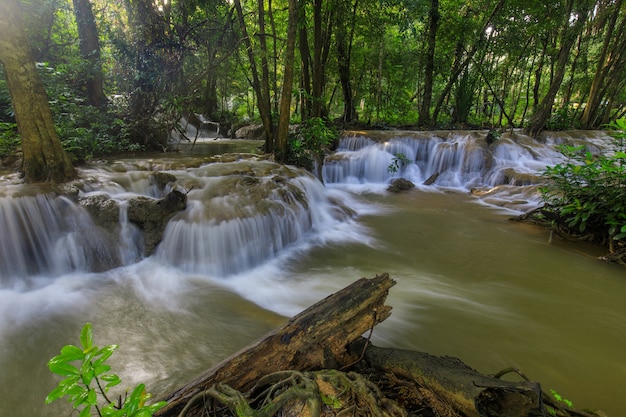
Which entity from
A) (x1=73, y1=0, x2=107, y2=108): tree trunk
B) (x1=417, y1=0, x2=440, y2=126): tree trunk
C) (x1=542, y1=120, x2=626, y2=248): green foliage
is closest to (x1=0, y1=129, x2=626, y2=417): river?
(x1=542, y1=120, x2=626, y2=248): green foliage

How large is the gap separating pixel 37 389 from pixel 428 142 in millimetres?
11569

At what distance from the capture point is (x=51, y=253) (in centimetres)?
429

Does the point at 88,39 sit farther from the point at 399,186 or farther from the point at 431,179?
the point at 431,179

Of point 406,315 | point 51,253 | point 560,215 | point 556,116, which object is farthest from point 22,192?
point 556,116

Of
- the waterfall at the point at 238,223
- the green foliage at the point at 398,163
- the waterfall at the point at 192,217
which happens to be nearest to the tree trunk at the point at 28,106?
the waterfall at the point at 192,217

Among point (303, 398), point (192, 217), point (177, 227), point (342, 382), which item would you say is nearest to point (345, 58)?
point (192, 217)

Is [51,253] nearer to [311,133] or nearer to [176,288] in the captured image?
[176,288]

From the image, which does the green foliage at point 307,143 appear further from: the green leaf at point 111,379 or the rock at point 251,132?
the rock at point 251,132

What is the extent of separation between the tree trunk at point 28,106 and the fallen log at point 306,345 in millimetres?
4808

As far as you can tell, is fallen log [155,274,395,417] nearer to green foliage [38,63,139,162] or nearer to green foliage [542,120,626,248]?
green foliage [542,120,626,248]

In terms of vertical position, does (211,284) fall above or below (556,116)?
below

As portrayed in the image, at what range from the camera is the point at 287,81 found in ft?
24.0

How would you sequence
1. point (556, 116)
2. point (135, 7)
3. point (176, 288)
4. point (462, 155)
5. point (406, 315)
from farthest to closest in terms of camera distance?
point (556, 116) < point (462, 155) < point (135, 7) < point (176, 288) < point (406, 315)

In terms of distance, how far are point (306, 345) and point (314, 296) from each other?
84.6 inches
